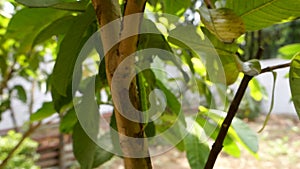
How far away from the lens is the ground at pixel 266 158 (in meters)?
2.55

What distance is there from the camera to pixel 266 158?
2658 millimetres

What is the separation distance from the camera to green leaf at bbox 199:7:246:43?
0.23 metres

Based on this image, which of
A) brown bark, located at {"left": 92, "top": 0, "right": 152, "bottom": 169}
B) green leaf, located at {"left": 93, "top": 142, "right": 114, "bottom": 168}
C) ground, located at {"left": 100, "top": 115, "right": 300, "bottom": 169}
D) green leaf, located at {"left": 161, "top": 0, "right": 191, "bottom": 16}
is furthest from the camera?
ground, located at {"left": 100, "top": 115, "right": 300, "bottom": 169}

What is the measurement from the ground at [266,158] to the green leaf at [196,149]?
185 cm

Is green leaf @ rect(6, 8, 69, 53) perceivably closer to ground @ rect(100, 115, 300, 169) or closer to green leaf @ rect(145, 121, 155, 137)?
green leaf @ rect(145, 121, 155, 137)

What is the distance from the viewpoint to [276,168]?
2.43 m

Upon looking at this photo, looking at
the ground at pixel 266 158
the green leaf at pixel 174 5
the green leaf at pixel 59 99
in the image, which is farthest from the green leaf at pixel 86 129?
the ground at pixel 266 158

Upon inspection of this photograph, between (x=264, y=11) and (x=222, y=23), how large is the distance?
5 centimetres

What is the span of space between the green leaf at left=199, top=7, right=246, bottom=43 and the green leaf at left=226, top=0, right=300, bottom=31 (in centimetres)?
3

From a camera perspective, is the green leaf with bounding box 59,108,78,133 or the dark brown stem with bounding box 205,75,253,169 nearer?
the dark brown stem with bounding box 205,75,253,169

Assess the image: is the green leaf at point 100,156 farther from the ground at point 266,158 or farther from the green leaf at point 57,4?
the ground at point 266,158

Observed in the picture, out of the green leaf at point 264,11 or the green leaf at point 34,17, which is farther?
the green leaf at point 34,17

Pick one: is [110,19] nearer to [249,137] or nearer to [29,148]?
[249,137]

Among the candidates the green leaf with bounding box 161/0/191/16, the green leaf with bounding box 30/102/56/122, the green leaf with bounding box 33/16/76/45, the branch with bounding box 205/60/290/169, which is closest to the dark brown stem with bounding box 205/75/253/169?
the branch with bounding box 205/60/290/169
